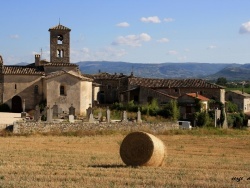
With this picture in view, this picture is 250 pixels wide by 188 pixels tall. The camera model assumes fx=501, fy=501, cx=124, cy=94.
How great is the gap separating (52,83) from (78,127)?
44.0 ft

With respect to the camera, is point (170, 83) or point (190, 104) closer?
point (190, 104)

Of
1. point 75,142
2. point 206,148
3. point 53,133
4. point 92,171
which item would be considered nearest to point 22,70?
point 53,133

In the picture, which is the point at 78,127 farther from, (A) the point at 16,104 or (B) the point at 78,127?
(A) the point at 16,104

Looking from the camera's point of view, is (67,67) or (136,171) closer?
(136,171)

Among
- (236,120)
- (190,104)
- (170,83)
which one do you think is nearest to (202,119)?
(190,104)

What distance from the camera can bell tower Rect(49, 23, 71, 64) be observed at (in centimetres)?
5388

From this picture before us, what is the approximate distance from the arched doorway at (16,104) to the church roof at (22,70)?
8.90 feet

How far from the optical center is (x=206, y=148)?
1214 inches

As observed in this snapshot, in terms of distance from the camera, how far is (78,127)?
3725 cm

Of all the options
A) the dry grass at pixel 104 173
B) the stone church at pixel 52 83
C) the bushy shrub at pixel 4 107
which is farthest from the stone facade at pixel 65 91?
the dry grass at pixel 104 173

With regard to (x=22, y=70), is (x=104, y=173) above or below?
below

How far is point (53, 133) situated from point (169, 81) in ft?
92.3

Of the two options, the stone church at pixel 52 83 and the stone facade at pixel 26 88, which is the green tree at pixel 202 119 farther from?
the stone facade at pixel 26 88

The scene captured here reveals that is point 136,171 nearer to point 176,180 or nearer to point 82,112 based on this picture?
point 176,180
